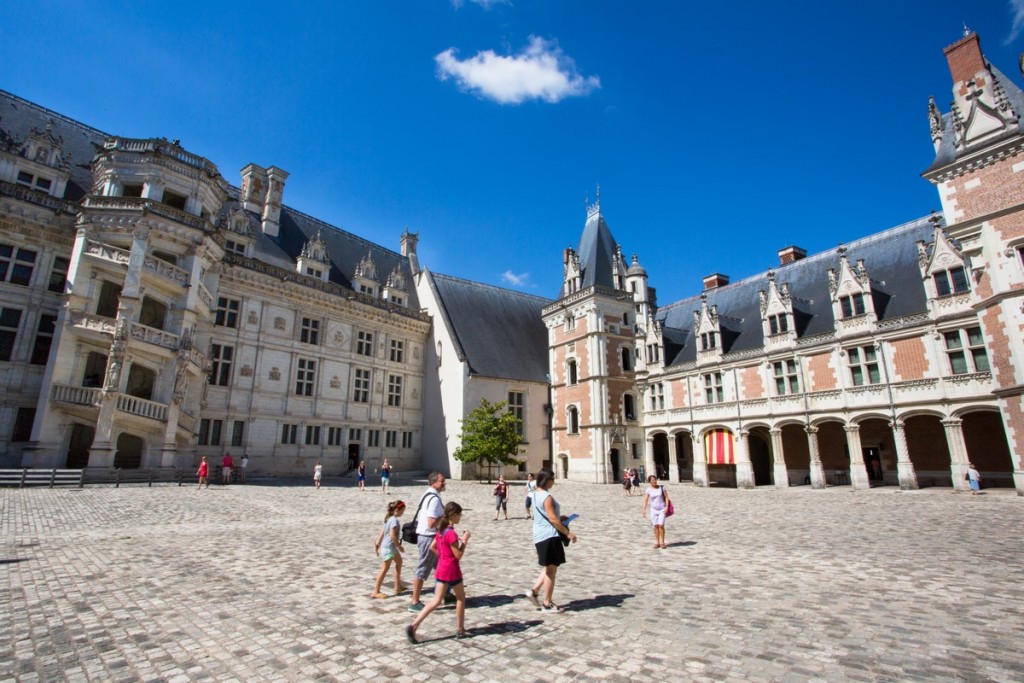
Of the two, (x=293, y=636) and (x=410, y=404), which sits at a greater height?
(x=410, y=404)

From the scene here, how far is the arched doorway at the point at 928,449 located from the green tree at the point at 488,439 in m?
20.2

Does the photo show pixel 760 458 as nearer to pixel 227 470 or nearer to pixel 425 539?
pixel 227 470

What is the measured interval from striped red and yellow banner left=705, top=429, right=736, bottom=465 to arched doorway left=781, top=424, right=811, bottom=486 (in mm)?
2785

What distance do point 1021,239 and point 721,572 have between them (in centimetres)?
1916

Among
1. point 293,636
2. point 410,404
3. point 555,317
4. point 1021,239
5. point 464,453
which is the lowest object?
point 293,636

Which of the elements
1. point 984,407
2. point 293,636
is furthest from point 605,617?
point 984,407

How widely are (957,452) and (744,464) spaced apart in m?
9.29

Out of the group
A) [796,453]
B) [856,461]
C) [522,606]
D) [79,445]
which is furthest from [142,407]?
[796,453]

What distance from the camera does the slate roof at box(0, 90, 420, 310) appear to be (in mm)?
24422

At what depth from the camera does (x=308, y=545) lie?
32.2 ft

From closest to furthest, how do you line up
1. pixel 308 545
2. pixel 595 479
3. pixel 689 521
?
1. pixel 308 545
2. pixel 689 521
3. pixel 595 479

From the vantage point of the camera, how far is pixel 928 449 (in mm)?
23406

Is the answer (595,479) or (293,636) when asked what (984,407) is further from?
(293,636)

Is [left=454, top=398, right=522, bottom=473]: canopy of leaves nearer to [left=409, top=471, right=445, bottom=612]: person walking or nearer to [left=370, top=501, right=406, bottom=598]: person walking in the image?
[left=370, top=501, right=406, bottom=598]: person walking
